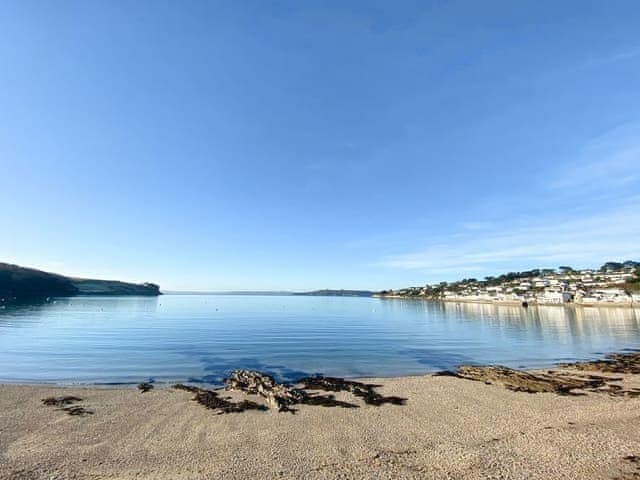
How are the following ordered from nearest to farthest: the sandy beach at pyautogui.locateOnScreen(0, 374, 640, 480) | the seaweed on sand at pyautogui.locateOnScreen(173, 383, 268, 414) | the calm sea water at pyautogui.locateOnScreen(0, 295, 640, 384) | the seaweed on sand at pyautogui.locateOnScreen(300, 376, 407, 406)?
the sandy beach at pyautogui.locateOnScreen(0, 374, 640, 480)
the seaweed on sand at pyautogui.locateOnScreen(173, 383, 268, 414)
the seaweed on sand at pyautogui.locateOnScreen(300, 376, 407, 406)
the calm sea water at pyautogui.locateOnScreen(0, 295, 640, 384)

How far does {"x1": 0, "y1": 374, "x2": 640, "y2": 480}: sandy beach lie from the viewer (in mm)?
11312

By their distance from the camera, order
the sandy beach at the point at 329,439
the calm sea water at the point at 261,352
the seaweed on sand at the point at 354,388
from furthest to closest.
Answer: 1. the calm sea water at the point at 261,352
2. the seaweed on sand at the point at 354,388
3. the sandy beach at the point at 329,439

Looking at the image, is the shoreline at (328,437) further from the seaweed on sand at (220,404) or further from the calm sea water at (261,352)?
the calm sea water at (261,352)

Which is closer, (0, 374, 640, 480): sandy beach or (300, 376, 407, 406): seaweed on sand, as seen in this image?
(0, 374, 640, 480): sandy beach

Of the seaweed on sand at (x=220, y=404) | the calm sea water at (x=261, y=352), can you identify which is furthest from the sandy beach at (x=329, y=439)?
the calm sea water at (x=261, y=352)

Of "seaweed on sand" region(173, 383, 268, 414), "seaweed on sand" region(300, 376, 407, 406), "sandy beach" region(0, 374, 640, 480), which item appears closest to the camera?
"sandy beach" region(0, 374, 640, 480)

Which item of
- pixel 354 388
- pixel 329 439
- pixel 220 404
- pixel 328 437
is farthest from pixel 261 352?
pixel 329 439

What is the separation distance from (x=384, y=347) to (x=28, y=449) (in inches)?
1513

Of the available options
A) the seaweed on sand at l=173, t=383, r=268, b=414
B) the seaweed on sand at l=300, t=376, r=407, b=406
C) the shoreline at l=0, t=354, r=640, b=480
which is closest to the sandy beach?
the shoreline at l=0, t=354, r=640, b=480

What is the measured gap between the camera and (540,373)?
1110 inches

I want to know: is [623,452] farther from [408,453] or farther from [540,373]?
[540,373]

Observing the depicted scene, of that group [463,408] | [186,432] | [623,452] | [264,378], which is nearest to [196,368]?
[264,378]

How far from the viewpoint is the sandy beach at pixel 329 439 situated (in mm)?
11312

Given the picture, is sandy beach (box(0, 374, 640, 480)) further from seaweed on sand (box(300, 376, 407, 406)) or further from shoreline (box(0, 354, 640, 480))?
seaweed on sand (box(300, 376, 407, 406))
